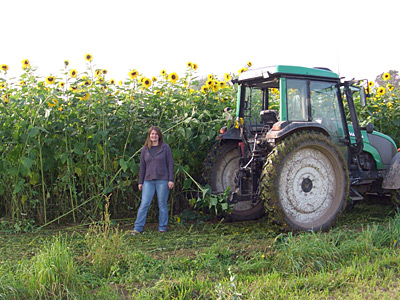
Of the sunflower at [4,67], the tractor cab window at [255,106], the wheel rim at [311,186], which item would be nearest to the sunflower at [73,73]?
the sunflower at [4,67]

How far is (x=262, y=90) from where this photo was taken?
246 inches

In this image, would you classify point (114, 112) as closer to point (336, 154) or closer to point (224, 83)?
point (224, 83)

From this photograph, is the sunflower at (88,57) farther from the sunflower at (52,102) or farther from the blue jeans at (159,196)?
the blue jeans at (159,196)

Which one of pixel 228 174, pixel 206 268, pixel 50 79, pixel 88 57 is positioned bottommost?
pixel 206 268

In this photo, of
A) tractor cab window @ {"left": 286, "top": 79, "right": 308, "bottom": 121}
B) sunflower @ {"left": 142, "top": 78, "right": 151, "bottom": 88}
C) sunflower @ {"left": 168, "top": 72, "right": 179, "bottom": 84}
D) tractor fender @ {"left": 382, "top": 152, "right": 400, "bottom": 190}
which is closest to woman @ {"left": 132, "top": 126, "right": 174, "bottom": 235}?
sunflower @ {"left": 142, "top": 78, "right": 151, "bottom": 88}

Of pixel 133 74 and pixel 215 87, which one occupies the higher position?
pixel 133 74

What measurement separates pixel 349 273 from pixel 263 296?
924 millimetres

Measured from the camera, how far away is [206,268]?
12.7 feet

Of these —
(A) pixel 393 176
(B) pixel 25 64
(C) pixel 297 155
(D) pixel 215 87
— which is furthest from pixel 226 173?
(B) pixel 25 64

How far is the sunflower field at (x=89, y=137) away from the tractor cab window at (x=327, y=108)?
122 centimetres

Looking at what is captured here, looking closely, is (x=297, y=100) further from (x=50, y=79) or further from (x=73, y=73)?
(x=50, y=79)

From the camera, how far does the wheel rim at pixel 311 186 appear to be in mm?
5230

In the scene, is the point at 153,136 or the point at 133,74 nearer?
the point at 153,136

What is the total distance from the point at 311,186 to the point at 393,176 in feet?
4.65
